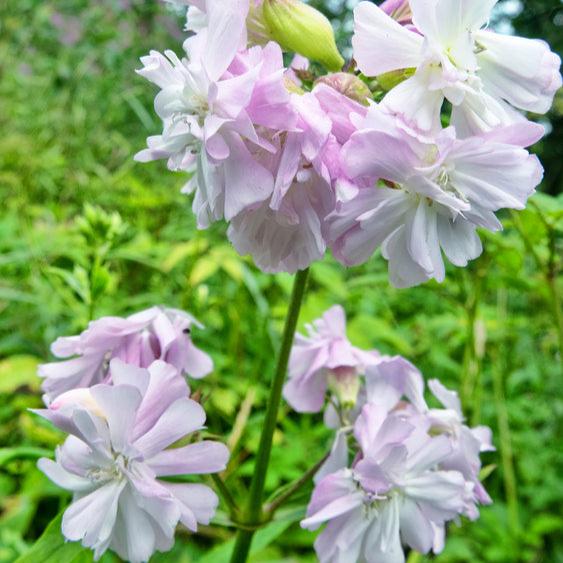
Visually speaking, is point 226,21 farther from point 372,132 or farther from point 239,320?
point 239,320

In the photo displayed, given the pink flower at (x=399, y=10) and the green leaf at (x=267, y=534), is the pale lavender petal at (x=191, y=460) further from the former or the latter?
the pink flower at (x=399, y=10)

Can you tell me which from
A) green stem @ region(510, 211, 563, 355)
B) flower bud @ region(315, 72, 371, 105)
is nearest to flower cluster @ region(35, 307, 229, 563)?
flower bud @ region(315, 72, 371, 105)

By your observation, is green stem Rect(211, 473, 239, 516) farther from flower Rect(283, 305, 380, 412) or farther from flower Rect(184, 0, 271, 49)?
flower Rect(184, 0, 271, 49)

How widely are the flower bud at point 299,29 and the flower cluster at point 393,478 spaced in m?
0.23

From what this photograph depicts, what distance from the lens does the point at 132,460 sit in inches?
16.8

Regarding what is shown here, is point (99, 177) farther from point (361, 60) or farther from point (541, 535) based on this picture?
point (361, 60)

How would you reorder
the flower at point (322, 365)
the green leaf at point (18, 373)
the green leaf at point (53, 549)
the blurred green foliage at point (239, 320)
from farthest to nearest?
the green leaf at point (18, 373) < the blurred green foliage at point (239, 320) < the flower at point (322, 365) < the green leaf at point (53, 549)

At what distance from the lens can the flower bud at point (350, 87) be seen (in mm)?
404

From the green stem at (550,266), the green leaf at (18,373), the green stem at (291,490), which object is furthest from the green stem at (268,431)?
the green leaf at (18,373)

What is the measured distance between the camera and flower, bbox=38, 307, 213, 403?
500mm

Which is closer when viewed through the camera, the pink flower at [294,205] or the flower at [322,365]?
the pink flower at [294,205]

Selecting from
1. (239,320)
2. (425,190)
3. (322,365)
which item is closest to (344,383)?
(322,365)

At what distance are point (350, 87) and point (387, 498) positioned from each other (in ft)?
0.90

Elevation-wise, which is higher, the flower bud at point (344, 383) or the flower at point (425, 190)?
the flower at point (425, 190)
